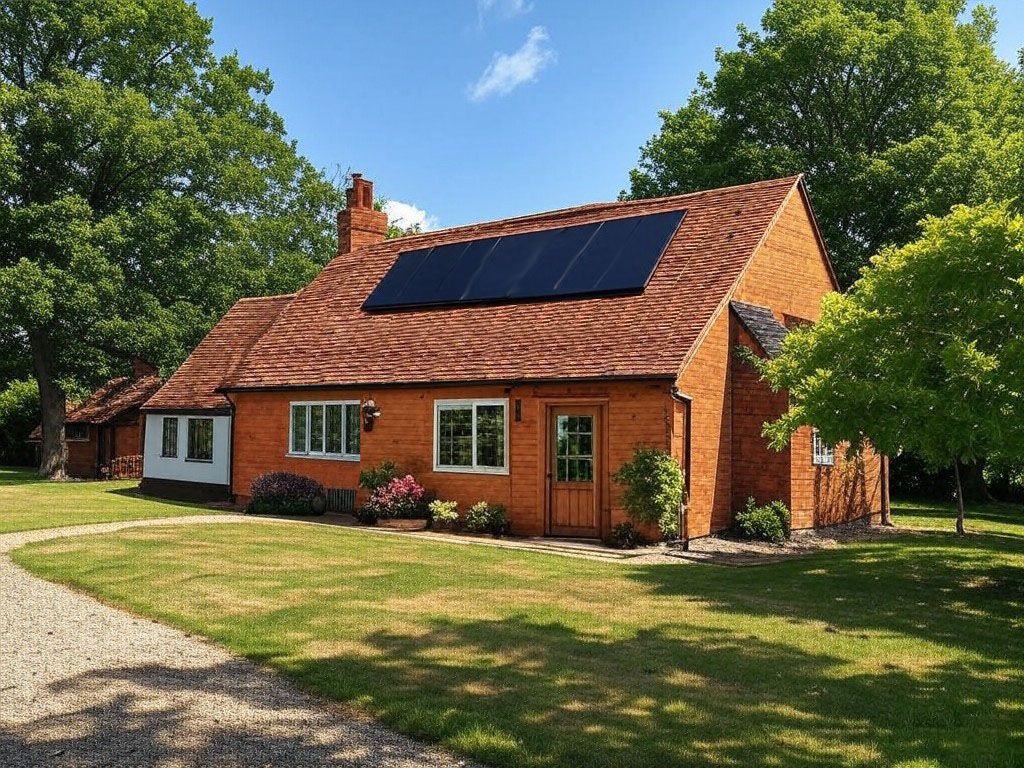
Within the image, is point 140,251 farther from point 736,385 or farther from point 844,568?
point 844,568

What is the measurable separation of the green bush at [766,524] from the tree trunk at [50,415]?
28.6 metres

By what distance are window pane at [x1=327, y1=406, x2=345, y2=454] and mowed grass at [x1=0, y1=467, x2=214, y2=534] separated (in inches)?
133

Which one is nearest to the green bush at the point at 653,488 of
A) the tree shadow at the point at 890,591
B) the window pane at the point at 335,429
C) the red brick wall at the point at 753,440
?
the tree shadow at the point at 890,591

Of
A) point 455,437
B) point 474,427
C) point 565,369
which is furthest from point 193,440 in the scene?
point 565,369

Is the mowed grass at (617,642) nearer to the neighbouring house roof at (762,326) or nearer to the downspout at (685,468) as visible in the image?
the downspout at (685,468)

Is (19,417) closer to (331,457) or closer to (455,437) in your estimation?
(331,457)

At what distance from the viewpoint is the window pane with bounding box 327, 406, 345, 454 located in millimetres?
21062

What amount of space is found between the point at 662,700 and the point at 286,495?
51.4ft

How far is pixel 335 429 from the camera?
21.2 metres

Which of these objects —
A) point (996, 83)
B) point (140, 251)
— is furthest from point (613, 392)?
point (996, 83)

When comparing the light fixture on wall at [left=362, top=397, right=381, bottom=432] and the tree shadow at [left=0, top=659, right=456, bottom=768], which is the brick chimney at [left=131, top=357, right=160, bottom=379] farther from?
the tree shadow at [left=0, top=659, right=456, bottom=768]

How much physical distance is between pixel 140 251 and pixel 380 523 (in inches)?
868

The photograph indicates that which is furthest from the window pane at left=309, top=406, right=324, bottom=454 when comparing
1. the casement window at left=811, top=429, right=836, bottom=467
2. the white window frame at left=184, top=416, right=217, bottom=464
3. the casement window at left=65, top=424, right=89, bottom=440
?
the casement window at left=65, top=424, right=89, bottom=440

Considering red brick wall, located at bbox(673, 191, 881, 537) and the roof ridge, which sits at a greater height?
the roof ridge
